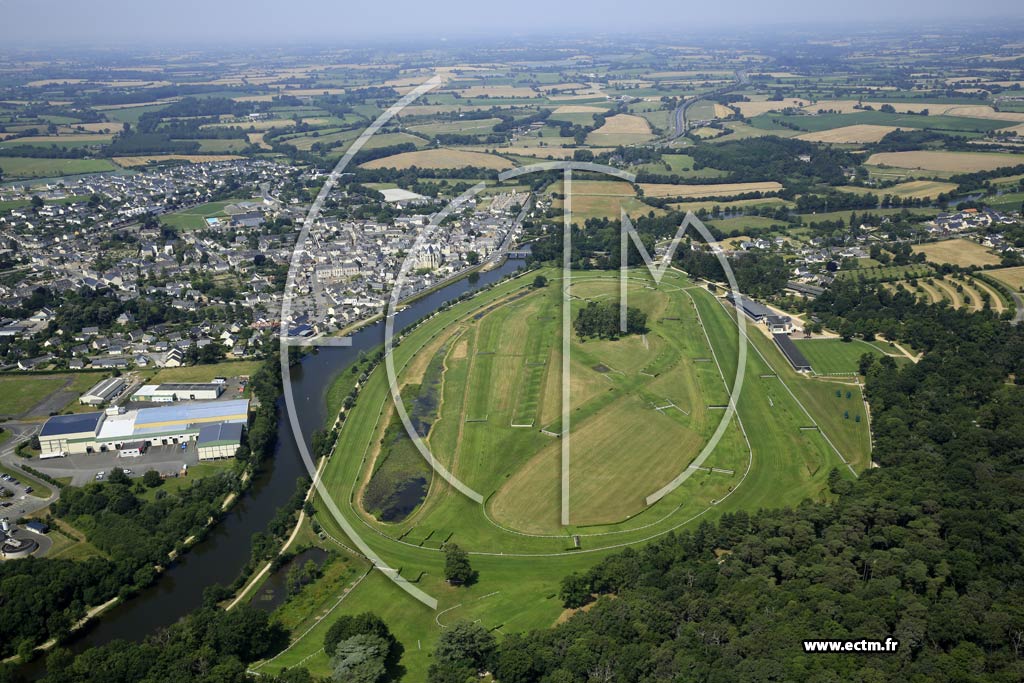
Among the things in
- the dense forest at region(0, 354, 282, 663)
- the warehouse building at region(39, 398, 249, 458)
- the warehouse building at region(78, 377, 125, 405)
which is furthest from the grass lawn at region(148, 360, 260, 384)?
the dense forest at region(0, 354, 282, 663)

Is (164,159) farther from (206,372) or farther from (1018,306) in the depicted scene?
(1018,306)

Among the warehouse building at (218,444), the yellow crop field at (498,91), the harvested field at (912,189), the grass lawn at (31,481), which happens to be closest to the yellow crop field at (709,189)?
the harvested field at (912,189)

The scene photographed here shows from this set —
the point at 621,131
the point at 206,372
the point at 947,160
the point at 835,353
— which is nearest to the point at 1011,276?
the point at 835,353

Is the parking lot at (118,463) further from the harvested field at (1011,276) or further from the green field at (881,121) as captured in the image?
the green field at (881,121)

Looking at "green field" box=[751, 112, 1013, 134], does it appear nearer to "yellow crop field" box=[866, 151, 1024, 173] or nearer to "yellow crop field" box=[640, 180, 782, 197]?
"yellow crop field" box=[866, 151, 1024, 173]

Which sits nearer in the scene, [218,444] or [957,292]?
[218,444]

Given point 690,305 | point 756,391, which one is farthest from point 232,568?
point 690,305

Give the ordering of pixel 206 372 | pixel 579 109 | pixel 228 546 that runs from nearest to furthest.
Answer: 1. pixel 228 546
2. pixel 206 372
3. pixel 579 109
